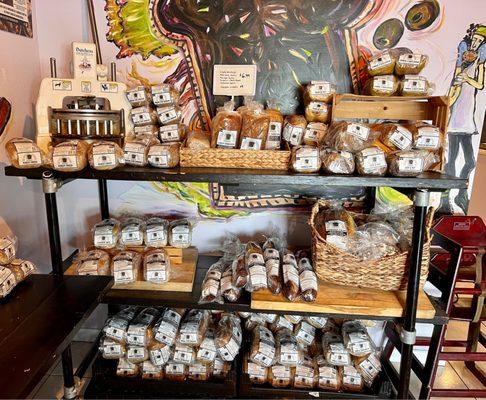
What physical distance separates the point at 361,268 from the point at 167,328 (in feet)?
3.02

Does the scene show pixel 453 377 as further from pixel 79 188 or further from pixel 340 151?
pixel 79 188

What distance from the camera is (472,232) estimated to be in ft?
5.91

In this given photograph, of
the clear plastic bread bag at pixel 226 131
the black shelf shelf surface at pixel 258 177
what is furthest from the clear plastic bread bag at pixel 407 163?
the clear plastic bread bag at pixel 226 131

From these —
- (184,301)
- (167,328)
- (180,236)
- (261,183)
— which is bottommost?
(167,328)

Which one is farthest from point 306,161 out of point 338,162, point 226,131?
point 226,131

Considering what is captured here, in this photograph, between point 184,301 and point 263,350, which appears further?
point 263,350

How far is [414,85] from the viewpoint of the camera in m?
1.56

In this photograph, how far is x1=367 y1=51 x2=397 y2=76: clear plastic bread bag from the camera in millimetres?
1567

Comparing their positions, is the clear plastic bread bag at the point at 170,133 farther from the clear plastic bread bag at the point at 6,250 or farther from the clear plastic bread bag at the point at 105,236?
the clear plastic bread bag at the point at 6,250

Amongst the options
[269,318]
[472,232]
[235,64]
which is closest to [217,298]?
[269,318]

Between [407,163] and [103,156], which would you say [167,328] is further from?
[407,163]

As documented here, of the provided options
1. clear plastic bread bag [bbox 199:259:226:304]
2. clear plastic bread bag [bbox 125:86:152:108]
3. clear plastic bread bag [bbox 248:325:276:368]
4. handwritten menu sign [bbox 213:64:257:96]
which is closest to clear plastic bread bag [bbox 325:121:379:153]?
handwritten menu sign [bbox 213:64:257:96]

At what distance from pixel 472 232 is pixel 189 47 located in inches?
64.5

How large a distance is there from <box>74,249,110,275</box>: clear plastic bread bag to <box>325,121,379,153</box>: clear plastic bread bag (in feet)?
3.63
